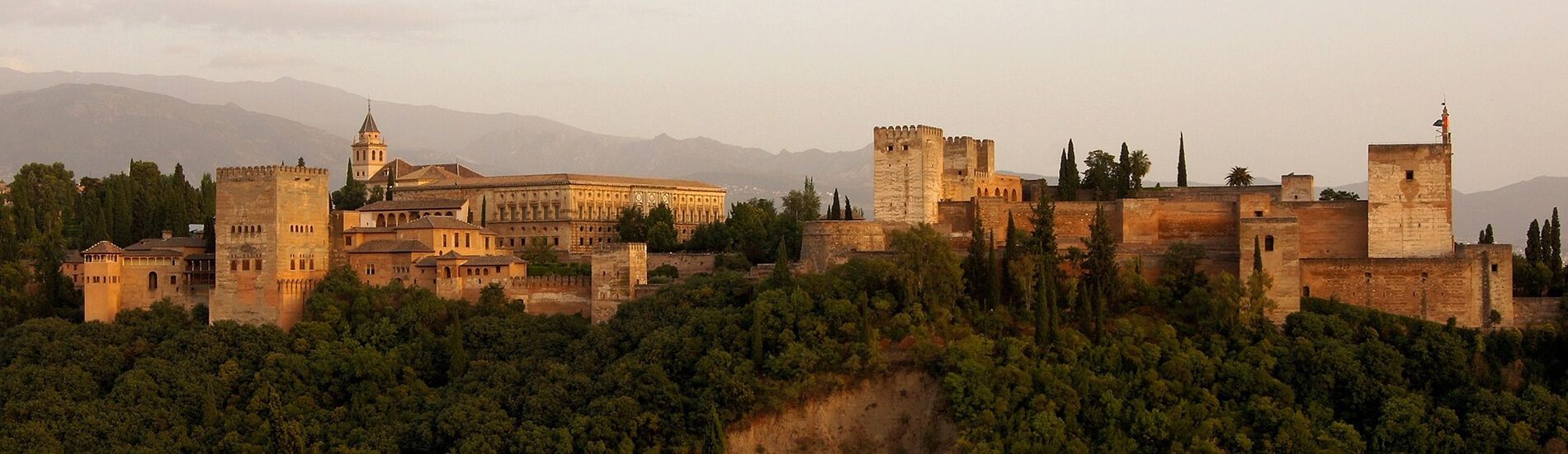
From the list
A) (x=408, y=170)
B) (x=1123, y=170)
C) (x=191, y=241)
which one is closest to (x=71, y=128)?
(x=408, y=170)

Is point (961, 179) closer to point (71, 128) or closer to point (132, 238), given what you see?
point (132, 238)

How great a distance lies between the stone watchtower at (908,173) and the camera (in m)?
46.2

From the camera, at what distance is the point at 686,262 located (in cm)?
5112

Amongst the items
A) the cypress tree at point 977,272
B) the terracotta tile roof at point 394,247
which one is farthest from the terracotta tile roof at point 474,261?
the cypress tree at point 977,272

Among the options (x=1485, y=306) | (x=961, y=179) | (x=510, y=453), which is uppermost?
(x=961, y=179)

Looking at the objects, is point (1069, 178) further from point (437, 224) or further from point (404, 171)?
point (404, 171)

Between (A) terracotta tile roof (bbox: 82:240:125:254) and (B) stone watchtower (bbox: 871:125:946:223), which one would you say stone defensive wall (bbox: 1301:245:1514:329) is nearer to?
(B) stone watchtower (bbox: 871:125:946:223)

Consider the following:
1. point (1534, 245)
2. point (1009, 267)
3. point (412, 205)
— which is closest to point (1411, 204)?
point (1534, 245)

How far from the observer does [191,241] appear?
48.8m

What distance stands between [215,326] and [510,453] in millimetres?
12156

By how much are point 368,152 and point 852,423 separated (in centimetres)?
4667

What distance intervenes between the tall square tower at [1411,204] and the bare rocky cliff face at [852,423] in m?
12.7

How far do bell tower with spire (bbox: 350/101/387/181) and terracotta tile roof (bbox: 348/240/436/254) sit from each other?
30912 millimetres

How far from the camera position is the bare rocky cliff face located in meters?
38.3
